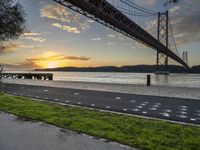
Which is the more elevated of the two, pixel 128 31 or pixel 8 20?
pixel 128 31

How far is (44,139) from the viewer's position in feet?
19.2

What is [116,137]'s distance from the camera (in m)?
6.14

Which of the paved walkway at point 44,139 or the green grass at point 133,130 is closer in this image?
the paved walkway at point 44,139

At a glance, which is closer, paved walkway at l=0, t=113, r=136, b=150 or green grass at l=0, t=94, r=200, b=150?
paved walkway at l=0, t=113, r=136, b=150

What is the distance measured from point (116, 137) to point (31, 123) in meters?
2.61

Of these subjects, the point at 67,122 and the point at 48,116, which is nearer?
the point at 67,122

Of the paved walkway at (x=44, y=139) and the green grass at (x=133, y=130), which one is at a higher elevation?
the paved walkway at (x=44, y=139)

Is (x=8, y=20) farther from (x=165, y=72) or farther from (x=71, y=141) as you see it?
(x=165, y=72)

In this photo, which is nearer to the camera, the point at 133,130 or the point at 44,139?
the point at 44,139

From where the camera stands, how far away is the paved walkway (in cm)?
533

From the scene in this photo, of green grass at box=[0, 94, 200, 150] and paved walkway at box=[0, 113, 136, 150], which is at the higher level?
paved walkway at box=[0, 113, 136, 150]

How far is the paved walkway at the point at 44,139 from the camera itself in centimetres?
533

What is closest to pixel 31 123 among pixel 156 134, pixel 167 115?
pixel 156 134

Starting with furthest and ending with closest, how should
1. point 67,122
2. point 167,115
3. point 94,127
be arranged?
1. point 167,115
2. point 67,122
3. point 94,127
